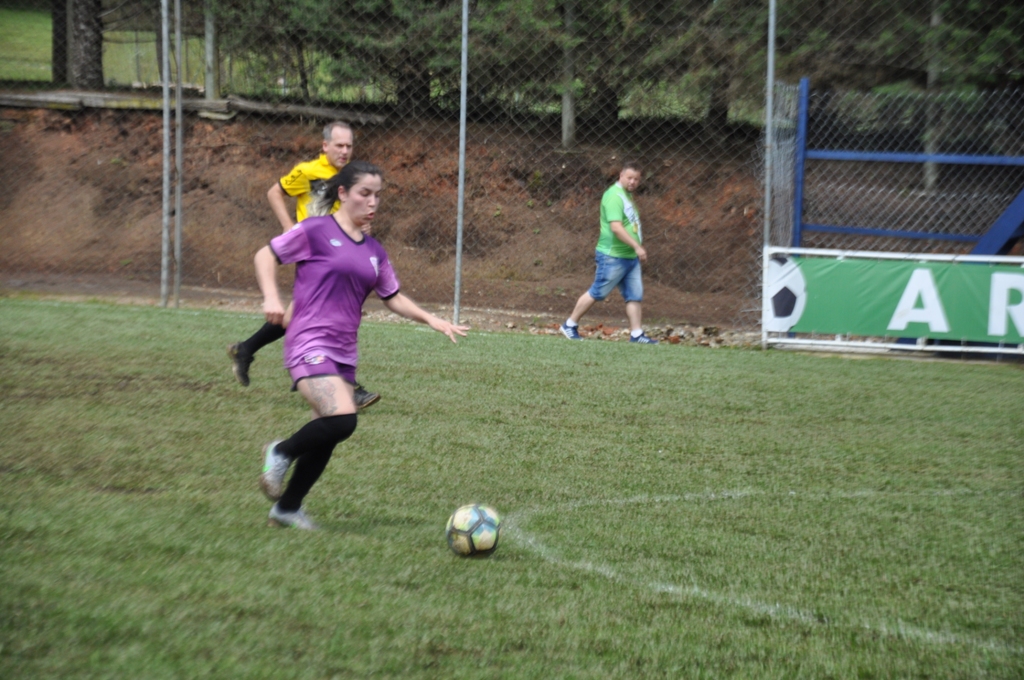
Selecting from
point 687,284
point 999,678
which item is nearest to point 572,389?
point 999,678

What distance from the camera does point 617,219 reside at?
10.9 meters

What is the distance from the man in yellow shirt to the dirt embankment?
25.0ft

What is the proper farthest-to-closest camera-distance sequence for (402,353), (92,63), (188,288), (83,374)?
(92,63) → (188,288) → (402,353) → (83,374)

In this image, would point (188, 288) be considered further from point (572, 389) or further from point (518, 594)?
point (518, 594)

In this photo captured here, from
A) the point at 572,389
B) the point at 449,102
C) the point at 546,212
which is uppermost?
the point at 449,102

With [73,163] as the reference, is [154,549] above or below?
below

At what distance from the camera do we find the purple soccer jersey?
4266 millimetres

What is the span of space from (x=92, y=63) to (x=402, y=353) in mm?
12613

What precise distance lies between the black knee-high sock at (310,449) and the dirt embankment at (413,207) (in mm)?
11096

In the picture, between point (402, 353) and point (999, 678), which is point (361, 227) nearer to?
point (999, 678)

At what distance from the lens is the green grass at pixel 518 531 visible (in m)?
2.93

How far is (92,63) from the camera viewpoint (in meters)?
18.8

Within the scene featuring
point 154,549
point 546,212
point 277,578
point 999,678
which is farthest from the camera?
point 546,212

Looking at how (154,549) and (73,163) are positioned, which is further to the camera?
(73,163)
